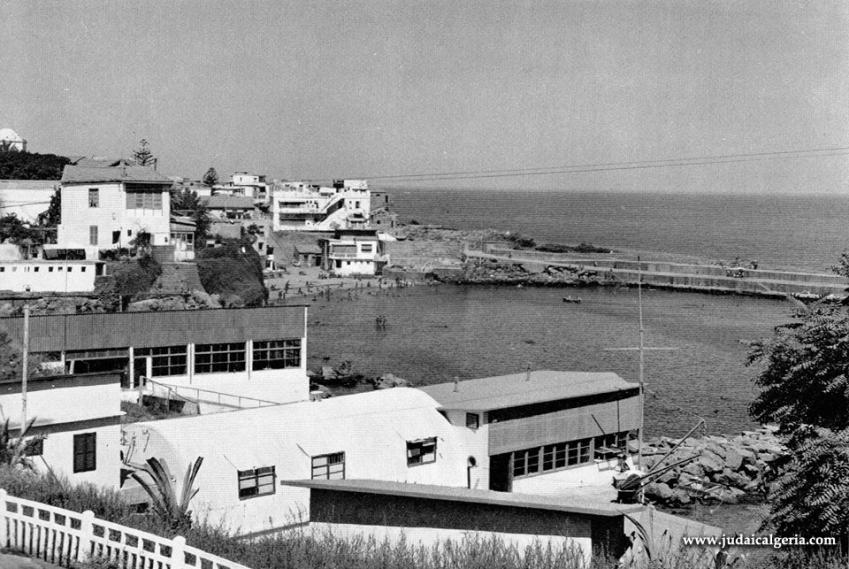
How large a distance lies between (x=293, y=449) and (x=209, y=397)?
740cm

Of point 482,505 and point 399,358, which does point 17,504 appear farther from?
point 399,358

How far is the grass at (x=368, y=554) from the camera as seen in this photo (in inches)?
283

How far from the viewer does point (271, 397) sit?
2262cm

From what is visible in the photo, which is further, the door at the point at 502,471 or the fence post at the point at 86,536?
the door at the point at 502,471

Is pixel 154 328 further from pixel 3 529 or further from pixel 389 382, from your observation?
pixel 389 382

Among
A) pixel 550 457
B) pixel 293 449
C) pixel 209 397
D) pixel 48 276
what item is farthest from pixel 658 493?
pixel 48 276

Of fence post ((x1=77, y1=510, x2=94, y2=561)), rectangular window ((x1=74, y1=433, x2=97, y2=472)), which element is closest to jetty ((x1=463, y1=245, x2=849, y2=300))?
rectangular window ((x1=74, y1=433, x2=97, y2=472))

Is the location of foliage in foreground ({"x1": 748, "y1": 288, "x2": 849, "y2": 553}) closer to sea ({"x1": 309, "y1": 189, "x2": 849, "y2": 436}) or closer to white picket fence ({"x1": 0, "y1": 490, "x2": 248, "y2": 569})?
white picket fence ({"x1": 0, "y1": 490, "x2": 248, "y2": 569})

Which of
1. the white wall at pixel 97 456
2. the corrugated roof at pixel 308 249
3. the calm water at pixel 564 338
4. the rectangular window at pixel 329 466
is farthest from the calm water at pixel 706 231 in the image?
the white wall at pixel 97 456

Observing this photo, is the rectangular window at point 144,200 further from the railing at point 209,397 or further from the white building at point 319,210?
the white building at point 319,210

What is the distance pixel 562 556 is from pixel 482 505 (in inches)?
83.1

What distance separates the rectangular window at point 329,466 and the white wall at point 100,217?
2284 cm

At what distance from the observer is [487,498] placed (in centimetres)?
921

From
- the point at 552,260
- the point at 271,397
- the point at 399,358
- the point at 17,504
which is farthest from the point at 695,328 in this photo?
the point at 17,504
